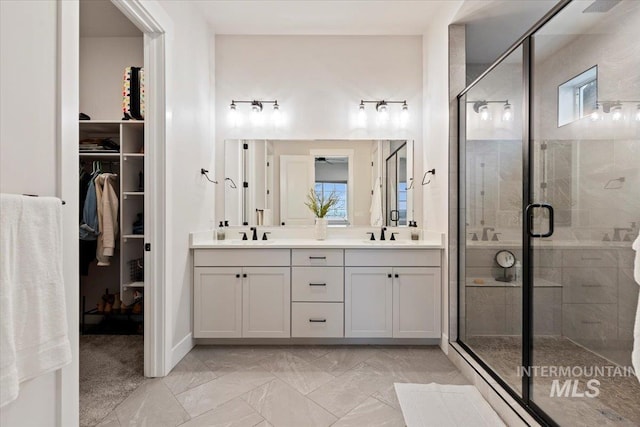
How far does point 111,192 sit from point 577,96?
3.37 m

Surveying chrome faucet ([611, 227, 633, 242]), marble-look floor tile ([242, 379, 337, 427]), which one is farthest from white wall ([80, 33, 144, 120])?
chrome faucet ([611, 227, 633, 242])

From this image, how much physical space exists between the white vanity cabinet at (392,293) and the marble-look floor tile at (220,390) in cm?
78

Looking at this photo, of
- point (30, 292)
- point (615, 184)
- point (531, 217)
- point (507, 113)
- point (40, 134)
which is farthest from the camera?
point (507, 113)

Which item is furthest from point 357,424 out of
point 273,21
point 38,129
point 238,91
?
point 273,21

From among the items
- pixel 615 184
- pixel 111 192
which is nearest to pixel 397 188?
pixel 615 184

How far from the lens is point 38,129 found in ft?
3.81

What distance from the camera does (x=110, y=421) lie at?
1640 millimetres

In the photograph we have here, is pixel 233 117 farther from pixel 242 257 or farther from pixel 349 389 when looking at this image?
pixel 349 389

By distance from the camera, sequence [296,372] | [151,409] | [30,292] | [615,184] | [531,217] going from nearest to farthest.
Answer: [30,292] → [615,184] → [531,217] → [151,409] → [296,372]

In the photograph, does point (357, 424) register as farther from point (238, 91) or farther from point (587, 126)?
point (238, 91)

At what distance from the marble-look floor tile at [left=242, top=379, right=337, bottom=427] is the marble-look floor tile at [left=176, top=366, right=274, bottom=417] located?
8cm

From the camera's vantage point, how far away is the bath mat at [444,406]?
1610 mm

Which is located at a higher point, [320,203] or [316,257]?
[320,203]

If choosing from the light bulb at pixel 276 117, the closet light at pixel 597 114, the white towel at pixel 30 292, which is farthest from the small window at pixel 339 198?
the white towel at pixel 30 292
